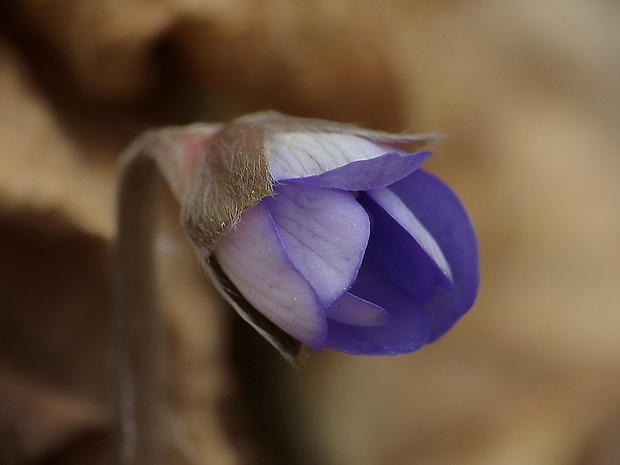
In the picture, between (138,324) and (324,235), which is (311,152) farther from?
(138,324)

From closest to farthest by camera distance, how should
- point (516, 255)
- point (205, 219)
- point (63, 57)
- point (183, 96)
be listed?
point (205, 219), point (63, 57), point (183, 96), point (516, 255)

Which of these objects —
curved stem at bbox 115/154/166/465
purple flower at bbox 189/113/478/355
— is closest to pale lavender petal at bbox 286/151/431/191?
purple flower at bbox 189/113/478/355

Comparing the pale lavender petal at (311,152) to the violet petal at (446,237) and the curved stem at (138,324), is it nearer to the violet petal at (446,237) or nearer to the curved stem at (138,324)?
the violet petal at (446,237)

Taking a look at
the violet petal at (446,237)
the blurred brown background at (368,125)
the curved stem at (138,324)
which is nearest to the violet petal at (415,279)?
the violet petal at (446,237)

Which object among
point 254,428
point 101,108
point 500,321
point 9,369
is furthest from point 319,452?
point 101,108

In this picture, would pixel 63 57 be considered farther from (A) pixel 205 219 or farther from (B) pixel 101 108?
(A) pixel 205 219

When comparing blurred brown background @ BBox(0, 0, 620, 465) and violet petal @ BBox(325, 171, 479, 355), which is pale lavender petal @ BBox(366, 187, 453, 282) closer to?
violet petal @ BBox(325, 171, 479, 355)

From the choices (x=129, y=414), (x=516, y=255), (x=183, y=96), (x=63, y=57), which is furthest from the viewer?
(x=516, y=255)

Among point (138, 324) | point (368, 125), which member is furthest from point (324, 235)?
point (368, 125)
